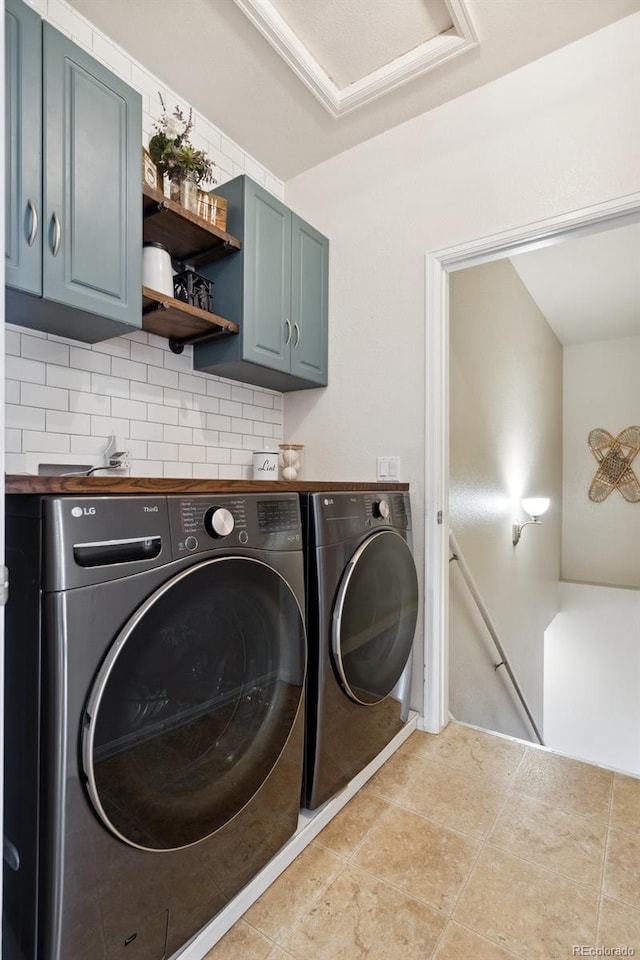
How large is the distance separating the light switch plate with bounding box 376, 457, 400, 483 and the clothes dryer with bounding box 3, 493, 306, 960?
3.40 feet

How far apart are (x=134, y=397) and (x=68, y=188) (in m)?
0.68

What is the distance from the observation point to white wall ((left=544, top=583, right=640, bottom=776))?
4391 mm

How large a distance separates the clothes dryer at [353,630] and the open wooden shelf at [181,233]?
1.08 metres

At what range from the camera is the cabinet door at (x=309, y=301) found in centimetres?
214

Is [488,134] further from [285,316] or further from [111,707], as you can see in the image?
[111,707]

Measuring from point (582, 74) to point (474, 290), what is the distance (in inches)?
45.9

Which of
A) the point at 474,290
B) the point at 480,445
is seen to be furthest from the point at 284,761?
the point at 474,290

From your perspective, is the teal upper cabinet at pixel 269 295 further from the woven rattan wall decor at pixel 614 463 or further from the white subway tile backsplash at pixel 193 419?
the woven rattan wall decor at pixel 614 463

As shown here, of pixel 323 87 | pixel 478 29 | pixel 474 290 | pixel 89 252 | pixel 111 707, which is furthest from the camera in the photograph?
pixel 474 290

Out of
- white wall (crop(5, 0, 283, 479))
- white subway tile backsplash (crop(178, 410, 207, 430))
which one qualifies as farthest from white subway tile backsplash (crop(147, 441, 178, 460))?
white subway tile backsplash (crop(178, 410, 207, 430))

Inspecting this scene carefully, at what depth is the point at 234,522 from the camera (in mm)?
1069

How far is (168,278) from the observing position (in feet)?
5.59

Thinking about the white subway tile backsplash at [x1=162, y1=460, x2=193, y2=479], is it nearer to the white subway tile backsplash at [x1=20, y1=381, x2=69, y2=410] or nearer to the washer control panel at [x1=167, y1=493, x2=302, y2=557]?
the white subway tile backsplash at [x1=20, y1=381, x2=69, y2=410]

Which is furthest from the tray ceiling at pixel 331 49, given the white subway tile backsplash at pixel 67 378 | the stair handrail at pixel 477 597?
the stair handrail at pixel 477 597
